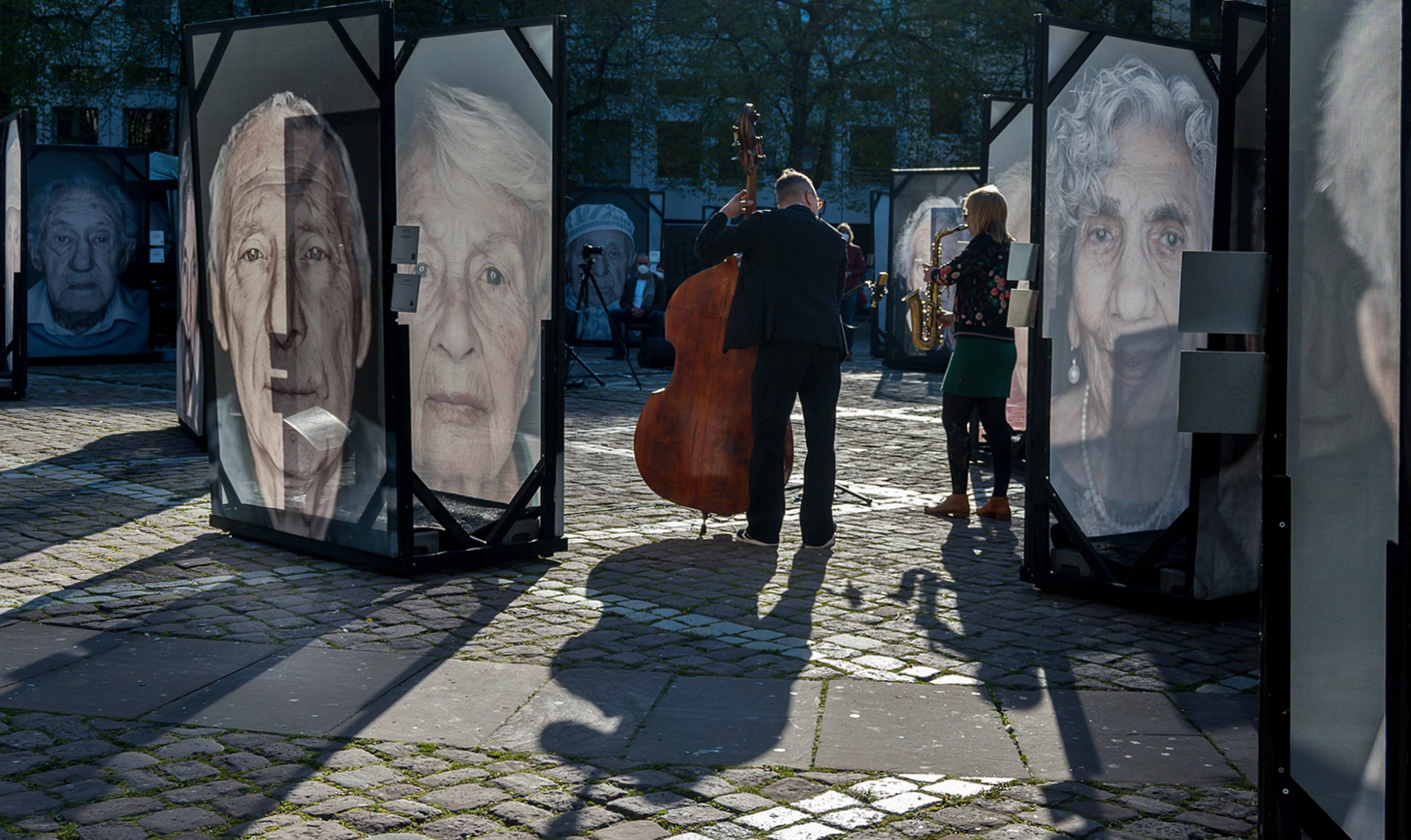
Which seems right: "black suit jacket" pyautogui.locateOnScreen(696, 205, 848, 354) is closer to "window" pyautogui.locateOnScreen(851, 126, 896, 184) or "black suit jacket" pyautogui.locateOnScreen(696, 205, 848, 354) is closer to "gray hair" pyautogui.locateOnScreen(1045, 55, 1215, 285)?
"gray hair" pyautogui.locateOnScreen(1045, 55, 1215, 285)

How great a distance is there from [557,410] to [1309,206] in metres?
4.59

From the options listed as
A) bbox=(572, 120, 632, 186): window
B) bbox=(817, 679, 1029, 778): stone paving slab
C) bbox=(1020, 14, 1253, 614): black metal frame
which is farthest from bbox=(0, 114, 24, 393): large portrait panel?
bbox=(572, 120, 632, 186): window

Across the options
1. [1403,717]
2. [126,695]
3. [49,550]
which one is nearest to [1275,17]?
[1403,717]

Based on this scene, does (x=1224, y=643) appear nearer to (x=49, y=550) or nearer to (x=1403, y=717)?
(x=1403, y=717)

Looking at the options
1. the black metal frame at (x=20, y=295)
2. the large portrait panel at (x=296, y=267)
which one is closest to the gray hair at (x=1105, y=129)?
the large portrait panel at (x=296, y=267)

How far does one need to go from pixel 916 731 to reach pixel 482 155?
364 cm

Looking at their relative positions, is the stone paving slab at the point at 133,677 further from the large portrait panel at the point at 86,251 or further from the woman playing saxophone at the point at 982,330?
the large portrait panel at the point at 86,251

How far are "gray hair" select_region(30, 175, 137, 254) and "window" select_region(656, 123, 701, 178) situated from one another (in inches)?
853

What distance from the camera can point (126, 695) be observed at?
4750 millimetres

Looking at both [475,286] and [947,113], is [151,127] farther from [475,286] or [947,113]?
[475,286]

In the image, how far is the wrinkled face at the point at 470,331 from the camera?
7066 millimetres

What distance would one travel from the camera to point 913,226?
17.8 meters

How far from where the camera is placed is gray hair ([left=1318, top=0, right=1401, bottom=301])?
2652 millimetres

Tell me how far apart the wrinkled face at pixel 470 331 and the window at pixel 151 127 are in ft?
95.2
